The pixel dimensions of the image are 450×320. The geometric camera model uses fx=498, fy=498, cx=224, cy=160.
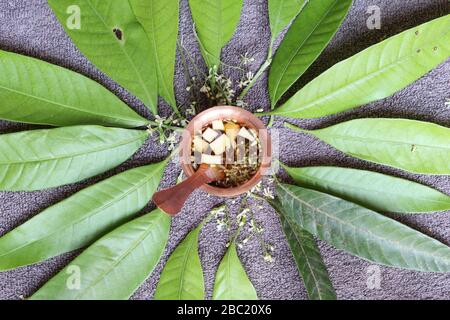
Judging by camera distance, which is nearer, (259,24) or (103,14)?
(103,14)

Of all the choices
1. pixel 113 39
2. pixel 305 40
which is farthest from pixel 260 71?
pixel 113 39

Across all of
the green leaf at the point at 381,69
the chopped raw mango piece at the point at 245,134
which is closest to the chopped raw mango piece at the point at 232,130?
the chopped raw mango piece at the point at 245,134

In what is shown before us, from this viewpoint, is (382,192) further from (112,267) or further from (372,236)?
(112,267)

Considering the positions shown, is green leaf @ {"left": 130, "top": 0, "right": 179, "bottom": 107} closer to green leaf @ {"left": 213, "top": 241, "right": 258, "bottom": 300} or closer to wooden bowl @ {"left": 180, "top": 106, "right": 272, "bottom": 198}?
wooden bowl @ {"left": 180, "top": 106, "right": 272, "bottom": 198}

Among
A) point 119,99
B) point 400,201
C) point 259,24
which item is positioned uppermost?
point 259,24
